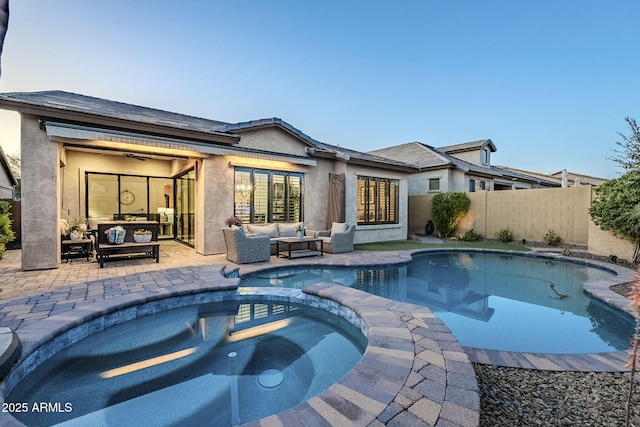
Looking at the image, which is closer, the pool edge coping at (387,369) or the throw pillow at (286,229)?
the pool edge coping at (387,369)

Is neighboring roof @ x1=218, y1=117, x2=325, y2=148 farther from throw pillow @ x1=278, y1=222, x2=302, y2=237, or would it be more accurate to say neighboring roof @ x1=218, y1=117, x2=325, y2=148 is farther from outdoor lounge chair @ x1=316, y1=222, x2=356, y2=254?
outdoor lounge chair @ x1=316, y1=222, x2=356, y2=254

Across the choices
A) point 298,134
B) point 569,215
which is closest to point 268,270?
point 298,134

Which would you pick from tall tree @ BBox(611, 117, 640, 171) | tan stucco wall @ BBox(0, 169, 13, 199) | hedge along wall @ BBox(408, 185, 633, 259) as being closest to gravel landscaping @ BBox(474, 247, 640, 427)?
hedge along wall @ BBox(408, 185, 633, 259)

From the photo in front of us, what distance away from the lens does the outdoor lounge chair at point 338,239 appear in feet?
33.1

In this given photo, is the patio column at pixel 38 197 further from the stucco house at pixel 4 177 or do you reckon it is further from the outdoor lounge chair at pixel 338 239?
the stucco house at pixel 4 177

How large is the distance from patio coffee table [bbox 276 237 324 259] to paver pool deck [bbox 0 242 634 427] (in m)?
1.53

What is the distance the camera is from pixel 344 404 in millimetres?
2166

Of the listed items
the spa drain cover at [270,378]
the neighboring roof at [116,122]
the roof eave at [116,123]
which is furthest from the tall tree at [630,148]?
the roof eave at [116,123]

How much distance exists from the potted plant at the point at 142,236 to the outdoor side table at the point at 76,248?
4.12 feet

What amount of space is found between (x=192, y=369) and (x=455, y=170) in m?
18.6

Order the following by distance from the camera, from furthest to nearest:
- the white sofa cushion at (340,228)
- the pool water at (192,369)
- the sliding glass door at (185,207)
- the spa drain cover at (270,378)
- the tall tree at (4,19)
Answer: the sliding glass door at (185,207)
the white sofa cushion at (340,228)
the spa drain cover at (270,378)
the pool water at (192,369)
the tall tree at (4,19)

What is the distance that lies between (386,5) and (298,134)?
22.4 feet

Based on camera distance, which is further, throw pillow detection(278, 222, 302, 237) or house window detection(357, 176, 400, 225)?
house window detection(357, 176, 400, 225)

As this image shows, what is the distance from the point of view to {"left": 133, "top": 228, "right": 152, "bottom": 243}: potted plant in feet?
27.4
